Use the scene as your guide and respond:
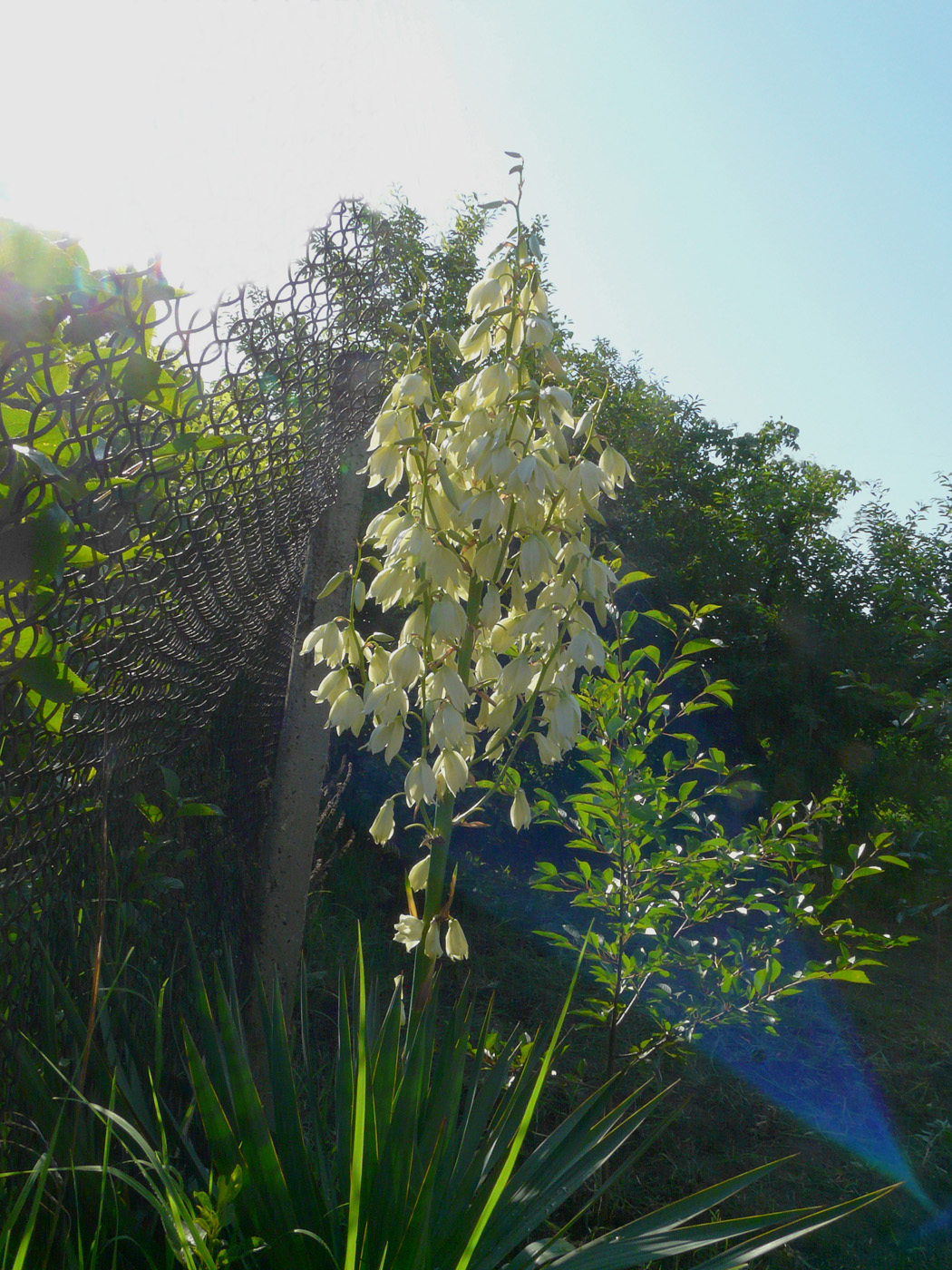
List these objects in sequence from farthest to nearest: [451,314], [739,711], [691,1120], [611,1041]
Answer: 1. [739,711]
2. [451,314]
3. [691,1120]
4. [611,1041]

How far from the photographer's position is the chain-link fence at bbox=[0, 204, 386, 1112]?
950 mm

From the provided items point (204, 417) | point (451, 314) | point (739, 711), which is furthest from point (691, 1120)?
point (451, 314)

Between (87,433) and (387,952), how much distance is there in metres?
2.86

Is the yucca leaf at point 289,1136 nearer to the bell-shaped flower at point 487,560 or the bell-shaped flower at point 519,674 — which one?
the bell-shaped flower at point 519,674

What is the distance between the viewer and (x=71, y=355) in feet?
3.59

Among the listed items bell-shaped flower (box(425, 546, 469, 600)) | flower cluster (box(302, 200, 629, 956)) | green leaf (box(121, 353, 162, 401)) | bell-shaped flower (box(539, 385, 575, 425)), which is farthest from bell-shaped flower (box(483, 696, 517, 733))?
green leaf (box(121, 353, 162, 401))

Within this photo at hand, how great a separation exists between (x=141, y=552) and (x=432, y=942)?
83 centimetres

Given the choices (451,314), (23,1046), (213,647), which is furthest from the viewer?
(451,314)

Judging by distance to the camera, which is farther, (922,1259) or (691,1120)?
(691,1120)

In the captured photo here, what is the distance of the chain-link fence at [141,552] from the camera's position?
950 mm

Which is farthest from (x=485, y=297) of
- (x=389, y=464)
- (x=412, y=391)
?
(x=389, y=464)

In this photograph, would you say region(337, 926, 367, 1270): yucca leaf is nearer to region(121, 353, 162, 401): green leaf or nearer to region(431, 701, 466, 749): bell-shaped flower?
region(431, 701, 466, 749): bell-shaped flower

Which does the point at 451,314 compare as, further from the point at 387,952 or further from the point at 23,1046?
the point at 23,1046

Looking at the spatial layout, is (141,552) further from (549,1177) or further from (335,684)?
(549,1177)
